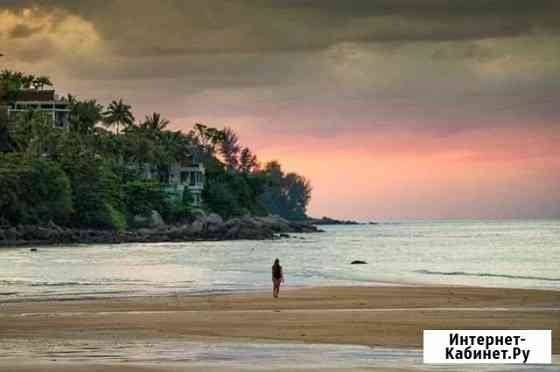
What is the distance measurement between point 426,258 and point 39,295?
61.0 meters

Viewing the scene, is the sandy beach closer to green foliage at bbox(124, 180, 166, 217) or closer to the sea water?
the sea water

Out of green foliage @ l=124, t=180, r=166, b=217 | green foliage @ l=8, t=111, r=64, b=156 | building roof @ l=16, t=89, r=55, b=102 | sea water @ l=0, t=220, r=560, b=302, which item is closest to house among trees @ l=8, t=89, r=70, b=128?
building roof @ l=16, t=89, r=55, b=102

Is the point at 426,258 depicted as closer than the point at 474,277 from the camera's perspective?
No

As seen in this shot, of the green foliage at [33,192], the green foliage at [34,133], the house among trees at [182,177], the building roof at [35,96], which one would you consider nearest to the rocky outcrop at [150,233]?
the green foliage at [33,192]

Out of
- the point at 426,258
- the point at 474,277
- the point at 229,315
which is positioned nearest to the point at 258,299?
the point at 229,315

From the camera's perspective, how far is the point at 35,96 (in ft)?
626

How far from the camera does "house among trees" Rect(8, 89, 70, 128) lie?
605 feet

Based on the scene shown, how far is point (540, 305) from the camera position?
4153 cm

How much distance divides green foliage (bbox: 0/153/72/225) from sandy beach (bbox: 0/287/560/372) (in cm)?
10521

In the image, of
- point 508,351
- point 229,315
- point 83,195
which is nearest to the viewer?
point 508,351

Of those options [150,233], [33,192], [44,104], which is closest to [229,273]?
[33,192]

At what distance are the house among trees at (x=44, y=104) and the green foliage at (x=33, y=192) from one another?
28.9m

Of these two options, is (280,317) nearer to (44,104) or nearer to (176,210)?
(176,210)

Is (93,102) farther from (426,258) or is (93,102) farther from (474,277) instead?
(474,277)
